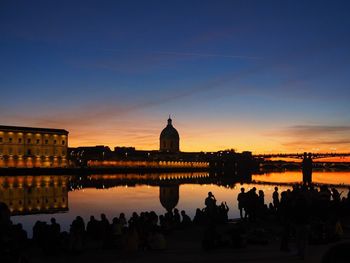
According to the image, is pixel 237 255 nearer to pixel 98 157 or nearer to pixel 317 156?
pixel 317 156

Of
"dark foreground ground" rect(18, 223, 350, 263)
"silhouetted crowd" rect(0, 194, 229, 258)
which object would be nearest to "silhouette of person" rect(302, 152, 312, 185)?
"silhouetted crowd" rect(0, 194, 229, 258)

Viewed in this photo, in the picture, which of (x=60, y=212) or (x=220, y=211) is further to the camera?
(x=60, y=212)

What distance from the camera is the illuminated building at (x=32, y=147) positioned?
422 feet

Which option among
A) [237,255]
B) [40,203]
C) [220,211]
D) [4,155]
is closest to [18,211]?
[40,203]

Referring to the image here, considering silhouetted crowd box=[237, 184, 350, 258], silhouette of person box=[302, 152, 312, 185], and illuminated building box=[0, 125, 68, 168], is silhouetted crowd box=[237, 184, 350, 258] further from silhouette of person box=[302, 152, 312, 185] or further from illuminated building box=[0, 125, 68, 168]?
illuminated building box=[0, 125, 68, 168]

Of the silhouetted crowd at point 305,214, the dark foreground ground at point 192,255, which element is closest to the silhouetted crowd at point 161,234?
the silhouetted crowd at point 305,214

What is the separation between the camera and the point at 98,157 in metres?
187

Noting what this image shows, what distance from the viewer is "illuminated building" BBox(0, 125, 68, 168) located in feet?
422

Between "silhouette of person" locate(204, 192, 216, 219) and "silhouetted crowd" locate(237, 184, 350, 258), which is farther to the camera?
"silhouette of person" locate(204, 192, 216, 219)

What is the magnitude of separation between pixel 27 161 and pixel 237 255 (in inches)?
4887

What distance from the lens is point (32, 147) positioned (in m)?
134

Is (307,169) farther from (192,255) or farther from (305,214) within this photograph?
(305,214)

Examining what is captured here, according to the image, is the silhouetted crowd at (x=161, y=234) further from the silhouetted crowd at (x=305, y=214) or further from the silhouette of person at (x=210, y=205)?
the silhouette of person at (x=210, y=205)

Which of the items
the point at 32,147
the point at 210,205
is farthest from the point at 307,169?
the point at 210,205
